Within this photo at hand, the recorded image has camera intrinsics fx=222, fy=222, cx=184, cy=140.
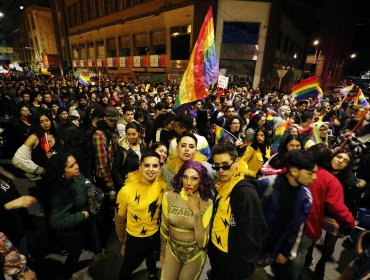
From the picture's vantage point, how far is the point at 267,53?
58.1ft

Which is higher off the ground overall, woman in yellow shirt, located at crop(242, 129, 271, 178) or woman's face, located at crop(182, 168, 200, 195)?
woman's face, located at crop(182, 168, 200, 195)

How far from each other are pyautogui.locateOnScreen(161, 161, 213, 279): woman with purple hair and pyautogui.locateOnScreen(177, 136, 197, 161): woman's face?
545 millimetres

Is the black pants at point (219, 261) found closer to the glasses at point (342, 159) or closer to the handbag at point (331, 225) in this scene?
the handbag at point (331, 225)

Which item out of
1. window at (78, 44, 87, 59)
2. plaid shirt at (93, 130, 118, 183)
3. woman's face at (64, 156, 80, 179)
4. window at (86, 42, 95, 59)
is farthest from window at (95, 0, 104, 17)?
woman's face at (64, 156, 80, 179)

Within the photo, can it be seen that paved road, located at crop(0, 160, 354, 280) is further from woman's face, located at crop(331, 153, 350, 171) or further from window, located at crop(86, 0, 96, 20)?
window, located at crop(86, 0, 96, 20)

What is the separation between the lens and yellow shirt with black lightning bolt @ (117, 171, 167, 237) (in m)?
2.41

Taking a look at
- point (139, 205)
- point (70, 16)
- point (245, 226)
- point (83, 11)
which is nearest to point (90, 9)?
point (83, 11)

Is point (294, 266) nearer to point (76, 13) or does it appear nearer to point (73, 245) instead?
point (73, 245)

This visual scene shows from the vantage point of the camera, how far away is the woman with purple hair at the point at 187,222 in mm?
2164

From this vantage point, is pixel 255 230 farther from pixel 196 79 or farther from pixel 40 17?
pixel 40 17

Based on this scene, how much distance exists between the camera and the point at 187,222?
2.16m

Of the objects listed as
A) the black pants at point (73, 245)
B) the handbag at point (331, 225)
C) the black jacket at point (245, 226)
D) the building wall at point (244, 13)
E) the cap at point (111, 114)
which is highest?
the building wall at point (244, 13)

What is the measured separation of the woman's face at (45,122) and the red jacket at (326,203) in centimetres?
435

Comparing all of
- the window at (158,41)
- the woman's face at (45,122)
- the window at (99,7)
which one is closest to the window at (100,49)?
the window at (99,7)
